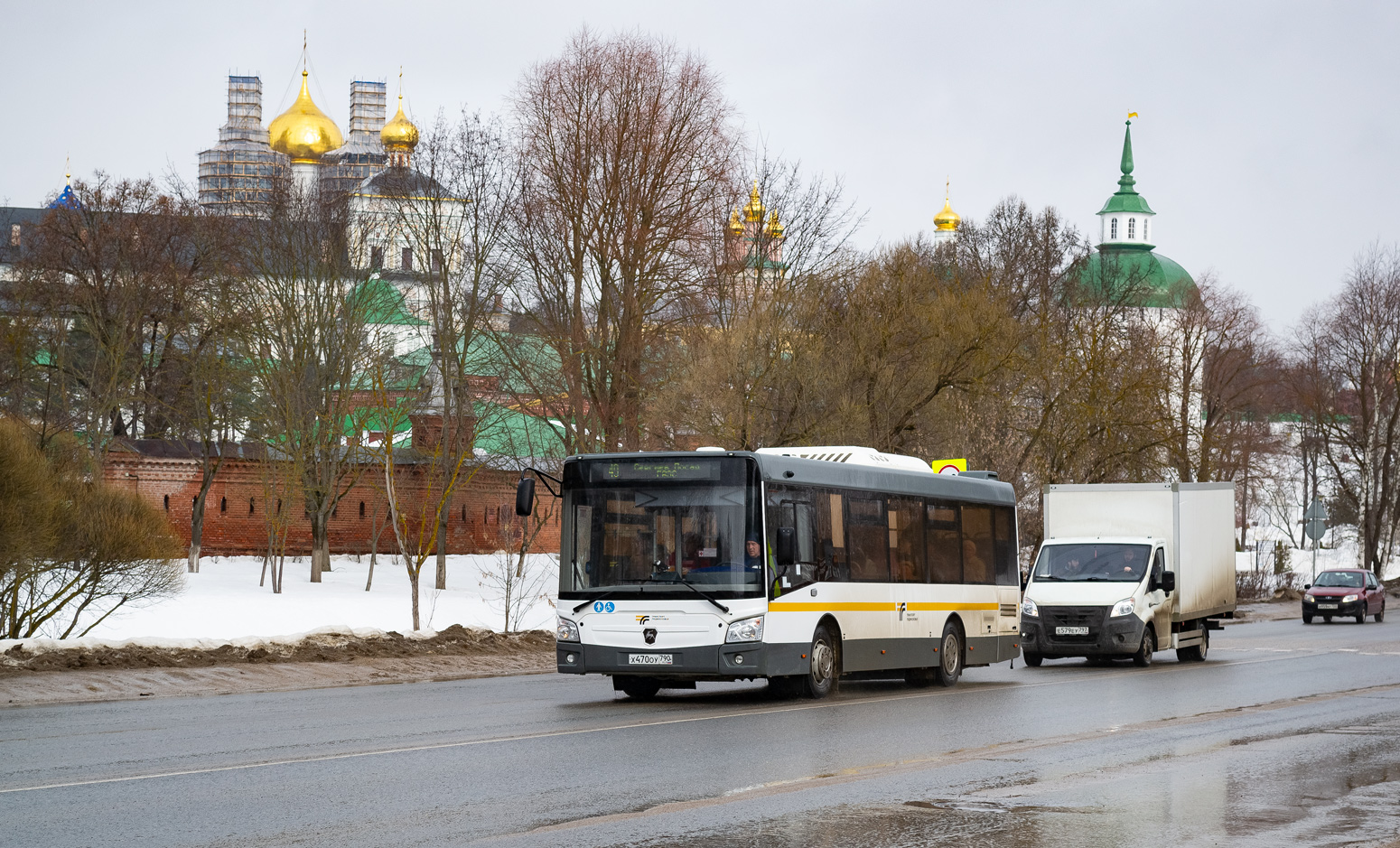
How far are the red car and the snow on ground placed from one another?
2026cm

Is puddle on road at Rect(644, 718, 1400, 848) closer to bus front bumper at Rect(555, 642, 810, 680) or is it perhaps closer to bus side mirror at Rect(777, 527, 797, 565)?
bus side mirror at Rect(777, 527, 797, 565)

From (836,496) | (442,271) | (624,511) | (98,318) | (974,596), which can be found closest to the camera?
(624,511)

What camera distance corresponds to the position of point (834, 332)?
3897cm

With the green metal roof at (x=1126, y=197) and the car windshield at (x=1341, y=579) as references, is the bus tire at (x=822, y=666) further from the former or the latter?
the green metal roof at (x=1126, y=197)

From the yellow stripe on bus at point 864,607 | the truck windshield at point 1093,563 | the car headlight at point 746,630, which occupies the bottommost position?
the car headlight at point 746,630

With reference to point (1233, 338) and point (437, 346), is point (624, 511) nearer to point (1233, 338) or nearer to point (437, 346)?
point (437, 346)

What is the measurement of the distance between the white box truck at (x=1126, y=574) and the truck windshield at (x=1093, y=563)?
0.01m

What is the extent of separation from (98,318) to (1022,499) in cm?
3211

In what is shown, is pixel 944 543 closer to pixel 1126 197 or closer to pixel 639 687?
pixel 639 687

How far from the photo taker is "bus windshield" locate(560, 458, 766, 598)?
16.9m

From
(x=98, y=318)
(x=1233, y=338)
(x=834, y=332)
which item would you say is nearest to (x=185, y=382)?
(x=98, y=318)

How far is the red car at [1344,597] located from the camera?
4234cm

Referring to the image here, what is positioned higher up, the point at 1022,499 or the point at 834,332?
the point at 834,332

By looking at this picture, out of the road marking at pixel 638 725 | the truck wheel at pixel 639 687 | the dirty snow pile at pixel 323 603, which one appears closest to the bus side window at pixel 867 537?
the road marking at pixel 638 725
